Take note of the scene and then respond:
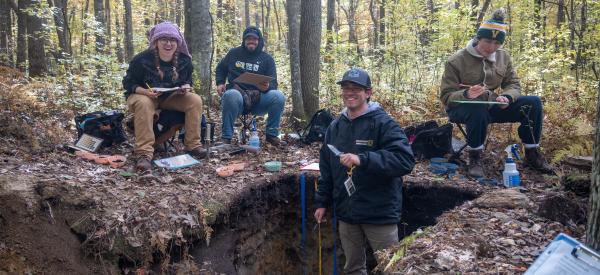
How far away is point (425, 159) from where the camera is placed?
599cm

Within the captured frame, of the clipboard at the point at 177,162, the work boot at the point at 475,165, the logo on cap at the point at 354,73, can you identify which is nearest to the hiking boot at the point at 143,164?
the clipboard at the point at 177,162

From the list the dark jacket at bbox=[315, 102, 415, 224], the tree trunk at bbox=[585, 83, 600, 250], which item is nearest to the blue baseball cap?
the dark jacket at bbox=[315, 102, 415, 224]

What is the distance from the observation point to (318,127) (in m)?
6.99

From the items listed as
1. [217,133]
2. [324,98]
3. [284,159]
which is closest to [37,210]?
[284,159]

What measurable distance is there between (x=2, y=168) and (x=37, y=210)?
98cm

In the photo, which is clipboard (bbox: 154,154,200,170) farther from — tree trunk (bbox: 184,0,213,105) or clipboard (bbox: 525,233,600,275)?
clipboard (bbox: 525,233,600,275)

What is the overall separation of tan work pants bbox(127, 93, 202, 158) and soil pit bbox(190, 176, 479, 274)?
1322mm

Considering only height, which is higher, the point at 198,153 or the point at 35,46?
the point at 35,46

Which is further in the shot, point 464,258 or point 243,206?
point 243,206

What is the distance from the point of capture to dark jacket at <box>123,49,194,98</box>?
216 inches

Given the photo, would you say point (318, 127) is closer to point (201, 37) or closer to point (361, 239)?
point (201, 37)

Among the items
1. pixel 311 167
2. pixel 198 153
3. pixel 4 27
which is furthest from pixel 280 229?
pixel 4 27

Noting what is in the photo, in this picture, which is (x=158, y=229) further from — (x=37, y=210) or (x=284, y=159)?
(x=284, y=159)

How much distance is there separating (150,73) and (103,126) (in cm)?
104
